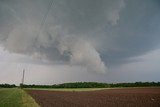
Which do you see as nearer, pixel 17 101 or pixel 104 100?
pixel 104 100

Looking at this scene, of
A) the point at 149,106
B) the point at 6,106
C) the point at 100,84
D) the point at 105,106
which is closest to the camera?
the point at 149,106

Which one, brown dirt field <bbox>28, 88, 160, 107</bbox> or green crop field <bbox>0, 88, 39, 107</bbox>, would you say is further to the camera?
green crop field <bbox>0, 88, 39, 107</bbox>

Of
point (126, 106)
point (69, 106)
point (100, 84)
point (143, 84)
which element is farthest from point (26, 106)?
point (100, 84)

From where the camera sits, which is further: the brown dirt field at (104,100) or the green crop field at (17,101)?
the green crop field at (17,101)

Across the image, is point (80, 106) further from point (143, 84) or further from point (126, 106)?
point (143, 84)

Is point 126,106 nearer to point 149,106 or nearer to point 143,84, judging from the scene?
point 149,106

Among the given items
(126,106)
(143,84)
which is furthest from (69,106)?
(143,84)

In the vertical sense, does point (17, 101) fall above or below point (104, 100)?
above

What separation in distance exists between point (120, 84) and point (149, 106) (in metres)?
105

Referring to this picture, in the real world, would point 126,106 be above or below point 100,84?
below

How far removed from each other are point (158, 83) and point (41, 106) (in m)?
101

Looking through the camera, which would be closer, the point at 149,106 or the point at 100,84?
the point at 149,106

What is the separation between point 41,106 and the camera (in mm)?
26391

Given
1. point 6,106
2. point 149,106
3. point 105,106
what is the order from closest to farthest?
1. point 149,106
2. point 105,106
3. point 6,106
